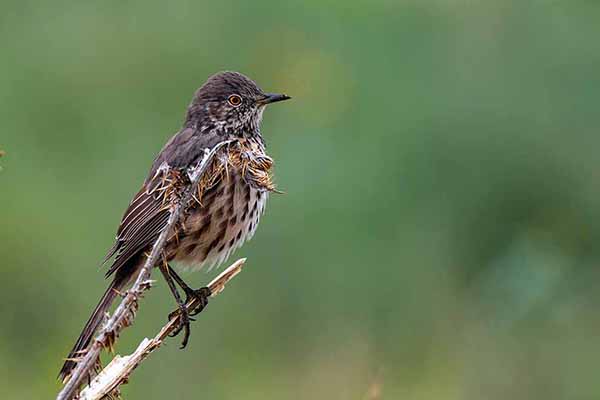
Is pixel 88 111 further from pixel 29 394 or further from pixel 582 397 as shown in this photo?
pixel 582 397

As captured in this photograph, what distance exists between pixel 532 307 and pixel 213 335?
6.61ft

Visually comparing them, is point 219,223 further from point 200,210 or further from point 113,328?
point 113,328

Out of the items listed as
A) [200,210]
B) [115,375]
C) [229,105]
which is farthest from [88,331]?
[229,105]

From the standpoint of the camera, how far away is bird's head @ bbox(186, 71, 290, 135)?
6.62 metres

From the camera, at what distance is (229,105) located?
6613 mm

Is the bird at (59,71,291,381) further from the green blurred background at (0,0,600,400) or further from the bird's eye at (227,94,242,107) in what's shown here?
the green blurred background at (0,0,600,400)

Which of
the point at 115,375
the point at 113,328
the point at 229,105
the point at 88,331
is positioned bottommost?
the point at 88,331

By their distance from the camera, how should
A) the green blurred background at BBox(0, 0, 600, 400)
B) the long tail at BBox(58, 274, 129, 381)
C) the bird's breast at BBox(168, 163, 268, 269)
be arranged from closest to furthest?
the long tail at BBox(58, 274, 129, 381)
the bird's breast at BBox(168, 163, 268, 269)
the green blurred background at BBox(0, 0, 600, 400)

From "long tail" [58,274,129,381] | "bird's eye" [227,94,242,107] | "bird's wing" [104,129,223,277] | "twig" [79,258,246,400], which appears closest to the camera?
"twig" [79,258,246,400]

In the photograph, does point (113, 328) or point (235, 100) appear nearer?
point (113, 328)

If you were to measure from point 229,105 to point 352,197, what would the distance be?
1691 mm

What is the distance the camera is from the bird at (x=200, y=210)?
5.54 m

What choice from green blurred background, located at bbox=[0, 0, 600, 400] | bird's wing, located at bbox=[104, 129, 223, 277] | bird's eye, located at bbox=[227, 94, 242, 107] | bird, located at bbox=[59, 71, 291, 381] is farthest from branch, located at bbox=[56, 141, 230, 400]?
green blurred background, located at bbox=[0, 0, 600, 400]

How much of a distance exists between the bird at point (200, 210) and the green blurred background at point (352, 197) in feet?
4.33
